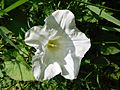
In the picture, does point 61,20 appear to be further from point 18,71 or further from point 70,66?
point 18,71

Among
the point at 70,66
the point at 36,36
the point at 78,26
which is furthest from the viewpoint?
the point at 78,26

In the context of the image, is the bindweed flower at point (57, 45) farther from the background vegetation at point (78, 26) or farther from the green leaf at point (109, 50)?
the green leaf at point (109, 50)

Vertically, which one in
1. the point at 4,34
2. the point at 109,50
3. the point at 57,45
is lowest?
the point at 109,50

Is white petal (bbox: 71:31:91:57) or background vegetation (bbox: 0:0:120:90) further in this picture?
background vegetation (bbox: 0:0:120:90)

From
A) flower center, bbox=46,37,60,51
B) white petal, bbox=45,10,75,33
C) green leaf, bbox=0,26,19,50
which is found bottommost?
flower center, bbox=46,37,60,51

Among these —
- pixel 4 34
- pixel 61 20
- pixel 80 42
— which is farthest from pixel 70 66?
pixel 4 34

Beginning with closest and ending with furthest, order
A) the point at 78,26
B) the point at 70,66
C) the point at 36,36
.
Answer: the point at 36,36 < the point at 70,66 < the point at 78,26

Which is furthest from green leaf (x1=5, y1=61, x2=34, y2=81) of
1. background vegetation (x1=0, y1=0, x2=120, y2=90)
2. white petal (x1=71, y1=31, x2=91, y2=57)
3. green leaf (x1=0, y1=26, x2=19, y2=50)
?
white petal (x1=71, y1=31, x2=91, y2=57)

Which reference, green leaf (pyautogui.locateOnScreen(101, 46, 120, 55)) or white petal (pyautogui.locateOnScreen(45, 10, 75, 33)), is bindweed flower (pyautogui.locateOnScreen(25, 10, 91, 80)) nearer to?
white petal (pyautogui.locateOnScreen(45, 10, 75, 33))

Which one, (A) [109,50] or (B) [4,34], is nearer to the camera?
(B) [4,34]

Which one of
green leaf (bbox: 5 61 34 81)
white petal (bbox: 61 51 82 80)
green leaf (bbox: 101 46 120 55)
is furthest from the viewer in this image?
green leaf (bbox: 101 46 120 55)
